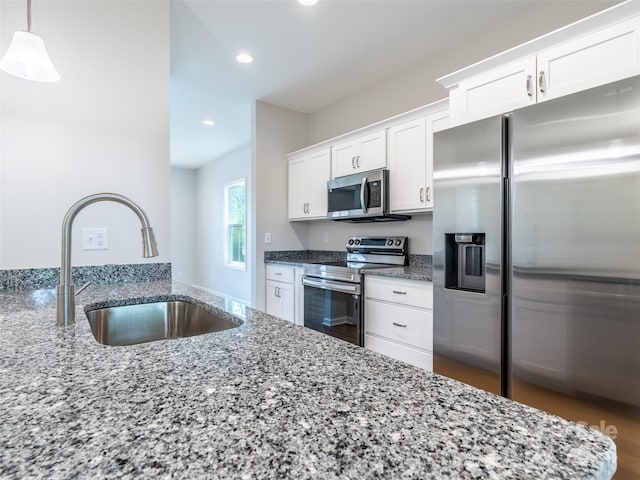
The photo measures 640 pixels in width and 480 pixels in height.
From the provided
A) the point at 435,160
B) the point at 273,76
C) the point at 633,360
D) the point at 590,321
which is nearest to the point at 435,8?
the point at 435,160

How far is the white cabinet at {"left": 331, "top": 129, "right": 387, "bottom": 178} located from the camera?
2.92 meters

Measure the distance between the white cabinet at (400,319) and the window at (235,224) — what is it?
12.5ft

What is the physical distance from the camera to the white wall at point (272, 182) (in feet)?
12.3

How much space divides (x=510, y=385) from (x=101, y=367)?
176cm

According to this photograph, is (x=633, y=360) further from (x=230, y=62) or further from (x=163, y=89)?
(x=230, y=62)

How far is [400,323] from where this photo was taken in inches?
92.7

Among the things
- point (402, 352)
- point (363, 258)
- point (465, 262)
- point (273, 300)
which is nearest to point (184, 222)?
point (273, 300)

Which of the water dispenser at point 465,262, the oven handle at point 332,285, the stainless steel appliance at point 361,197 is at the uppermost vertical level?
the stainless steel appliance at point 361,197

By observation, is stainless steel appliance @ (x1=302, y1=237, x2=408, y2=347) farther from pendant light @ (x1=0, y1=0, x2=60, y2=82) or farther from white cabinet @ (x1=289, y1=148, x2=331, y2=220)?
pendant light @ (x1=0, y1=0, x2=60, y2=82)

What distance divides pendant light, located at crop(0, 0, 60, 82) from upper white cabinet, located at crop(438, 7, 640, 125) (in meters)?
2.03

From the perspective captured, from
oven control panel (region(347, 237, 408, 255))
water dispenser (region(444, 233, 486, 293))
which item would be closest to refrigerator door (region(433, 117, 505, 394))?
water dispenser (region(444, 233, 486, 293))

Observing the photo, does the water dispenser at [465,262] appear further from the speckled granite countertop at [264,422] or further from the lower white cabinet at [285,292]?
the lower white cabinet at [285,292]

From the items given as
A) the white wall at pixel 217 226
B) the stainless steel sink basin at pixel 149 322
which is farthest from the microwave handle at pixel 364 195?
the white wall at pixel 217 226

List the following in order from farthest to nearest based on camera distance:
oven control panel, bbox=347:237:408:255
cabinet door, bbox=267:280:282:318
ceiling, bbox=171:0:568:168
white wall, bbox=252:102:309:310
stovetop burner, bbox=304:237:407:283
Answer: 1. white wall, bbox=252:102:309:310
2. cabinet door, bbox=267:280:282:318
3. oven control panel, bbox=347:237:408:255
4. stovetop burner, bbox=304:237:407:283
5. ceiling, bbox=171:0:568:168
